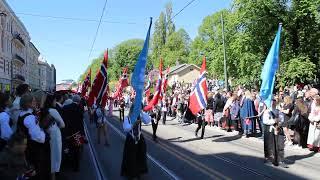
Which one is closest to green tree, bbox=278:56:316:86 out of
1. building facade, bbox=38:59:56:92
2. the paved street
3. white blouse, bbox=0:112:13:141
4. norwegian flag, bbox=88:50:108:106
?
the paved street

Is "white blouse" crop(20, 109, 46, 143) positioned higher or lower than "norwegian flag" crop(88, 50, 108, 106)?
lower

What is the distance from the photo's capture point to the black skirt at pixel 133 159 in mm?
9195

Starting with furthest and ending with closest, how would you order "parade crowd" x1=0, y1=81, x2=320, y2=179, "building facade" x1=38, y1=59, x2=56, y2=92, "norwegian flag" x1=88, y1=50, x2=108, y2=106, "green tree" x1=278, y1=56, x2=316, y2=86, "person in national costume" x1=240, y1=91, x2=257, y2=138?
"building facade" x1=38, y1=59, x2=56, y2=92, "green tree" x1=278, y1=56, x2=316, y2=86, "person in national costume" x1=240, y1=91, x2=257, y2=138, "norwegian flag" x1=88, y1=50, x2=108, y2=106, "parade crowd" x1=0, y1=81, x2=320, y2=179

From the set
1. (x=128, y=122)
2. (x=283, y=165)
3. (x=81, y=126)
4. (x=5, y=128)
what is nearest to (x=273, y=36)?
(x=283, y=165)

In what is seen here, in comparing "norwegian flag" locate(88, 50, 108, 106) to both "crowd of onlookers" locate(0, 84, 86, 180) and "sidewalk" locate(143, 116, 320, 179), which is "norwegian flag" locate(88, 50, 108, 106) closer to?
"sidewalk" locate(143, 116, 320, 179)

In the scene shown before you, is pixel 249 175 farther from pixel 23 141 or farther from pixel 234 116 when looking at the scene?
pixel 234 116

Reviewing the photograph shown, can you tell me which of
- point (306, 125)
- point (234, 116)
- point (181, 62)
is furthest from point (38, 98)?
point (181, 62)

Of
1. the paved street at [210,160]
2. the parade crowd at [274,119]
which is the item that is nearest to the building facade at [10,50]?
the parade crowd at [274,119]

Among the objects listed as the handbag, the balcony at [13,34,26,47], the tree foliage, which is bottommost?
the handbag

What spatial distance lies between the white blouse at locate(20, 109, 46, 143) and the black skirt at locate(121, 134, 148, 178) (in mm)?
2327

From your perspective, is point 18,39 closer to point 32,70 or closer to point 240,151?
point 32,70

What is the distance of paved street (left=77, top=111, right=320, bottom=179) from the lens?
10.2 meters

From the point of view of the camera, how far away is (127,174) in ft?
30.4

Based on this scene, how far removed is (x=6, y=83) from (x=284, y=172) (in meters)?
52.2
